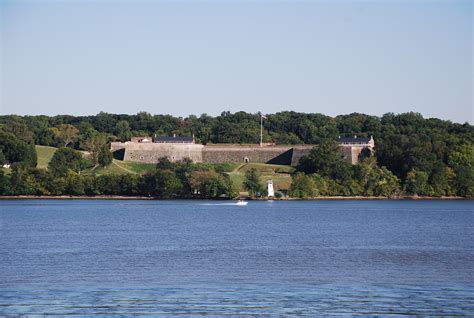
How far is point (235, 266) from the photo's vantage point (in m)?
29.7

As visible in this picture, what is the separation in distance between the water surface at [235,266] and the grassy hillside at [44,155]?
43.6 meters

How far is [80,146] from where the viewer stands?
370 ft

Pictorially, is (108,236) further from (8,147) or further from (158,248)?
(8,147)

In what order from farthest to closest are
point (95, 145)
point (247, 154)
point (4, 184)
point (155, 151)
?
point (247, 154), point (155, 151), point (95, 145), point (4, 184)

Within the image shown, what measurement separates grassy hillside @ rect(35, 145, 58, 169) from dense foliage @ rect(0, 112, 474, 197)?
214 centimetres

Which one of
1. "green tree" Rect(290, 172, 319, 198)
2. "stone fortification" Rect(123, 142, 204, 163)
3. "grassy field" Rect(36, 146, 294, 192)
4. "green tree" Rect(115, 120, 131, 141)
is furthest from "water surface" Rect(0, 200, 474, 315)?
"green tree" Rect(115, 120, 131, 141)

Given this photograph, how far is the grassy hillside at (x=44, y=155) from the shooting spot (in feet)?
326

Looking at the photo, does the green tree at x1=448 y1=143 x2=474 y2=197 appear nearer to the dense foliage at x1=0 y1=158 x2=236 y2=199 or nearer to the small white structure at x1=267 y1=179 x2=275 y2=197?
the small white structure at x1=267 y1=179 x2=275 y2=197

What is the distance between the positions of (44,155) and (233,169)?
21360mm

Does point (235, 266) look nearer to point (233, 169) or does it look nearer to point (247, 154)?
point (233, 169)

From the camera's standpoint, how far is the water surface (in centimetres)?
2195

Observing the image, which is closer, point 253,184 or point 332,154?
point 253,184

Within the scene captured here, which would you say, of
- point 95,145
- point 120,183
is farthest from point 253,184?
point 95,145

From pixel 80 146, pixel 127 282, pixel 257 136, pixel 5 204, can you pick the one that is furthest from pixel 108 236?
pixel 257 136
